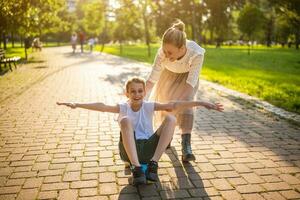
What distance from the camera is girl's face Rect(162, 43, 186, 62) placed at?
15.1ft

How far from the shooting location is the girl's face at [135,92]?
4414mm

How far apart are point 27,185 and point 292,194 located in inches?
119

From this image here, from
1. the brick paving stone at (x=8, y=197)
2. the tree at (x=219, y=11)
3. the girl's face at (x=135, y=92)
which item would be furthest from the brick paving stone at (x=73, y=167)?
the tree at (x=219, y=11)

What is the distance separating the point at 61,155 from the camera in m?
5.61

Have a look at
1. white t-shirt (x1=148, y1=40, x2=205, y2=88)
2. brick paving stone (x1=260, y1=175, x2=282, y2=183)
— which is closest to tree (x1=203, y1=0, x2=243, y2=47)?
white t-shirt (x1=148, y1=40, x2=205, y2=88)

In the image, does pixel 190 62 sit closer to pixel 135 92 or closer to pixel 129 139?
pixel 135 92

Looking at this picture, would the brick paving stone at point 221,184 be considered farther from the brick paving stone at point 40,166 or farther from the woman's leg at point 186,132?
the brick paving stone at point 40,166

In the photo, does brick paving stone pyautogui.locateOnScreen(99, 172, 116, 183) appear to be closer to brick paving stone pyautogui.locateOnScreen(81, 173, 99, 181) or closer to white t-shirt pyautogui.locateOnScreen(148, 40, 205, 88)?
A: brick paving stone pyautogui.locateOnScreen(81, 173, 99, 181)

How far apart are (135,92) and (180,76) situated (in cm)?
107

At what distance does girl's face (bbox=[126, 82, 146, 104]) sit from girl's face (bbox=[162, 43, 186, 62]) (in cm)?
57

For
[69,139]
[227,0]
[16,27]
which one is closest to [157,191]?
[69,139]

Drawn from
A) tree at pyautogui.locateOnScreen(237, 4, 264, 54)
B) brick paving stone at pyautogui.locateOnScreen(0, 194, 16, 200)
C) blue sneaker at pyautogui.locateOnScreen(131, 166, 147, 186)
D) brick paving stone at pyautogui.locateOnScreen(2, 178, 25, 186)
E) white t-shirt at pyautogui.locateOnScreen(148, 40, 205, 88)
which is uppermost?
tree at pyautogui.locateOnScreen(237, 4, 264, 54)

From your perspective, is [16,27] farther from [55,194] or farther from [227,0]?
[227,0]

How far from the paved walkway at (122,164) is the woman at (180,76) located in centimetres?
55
